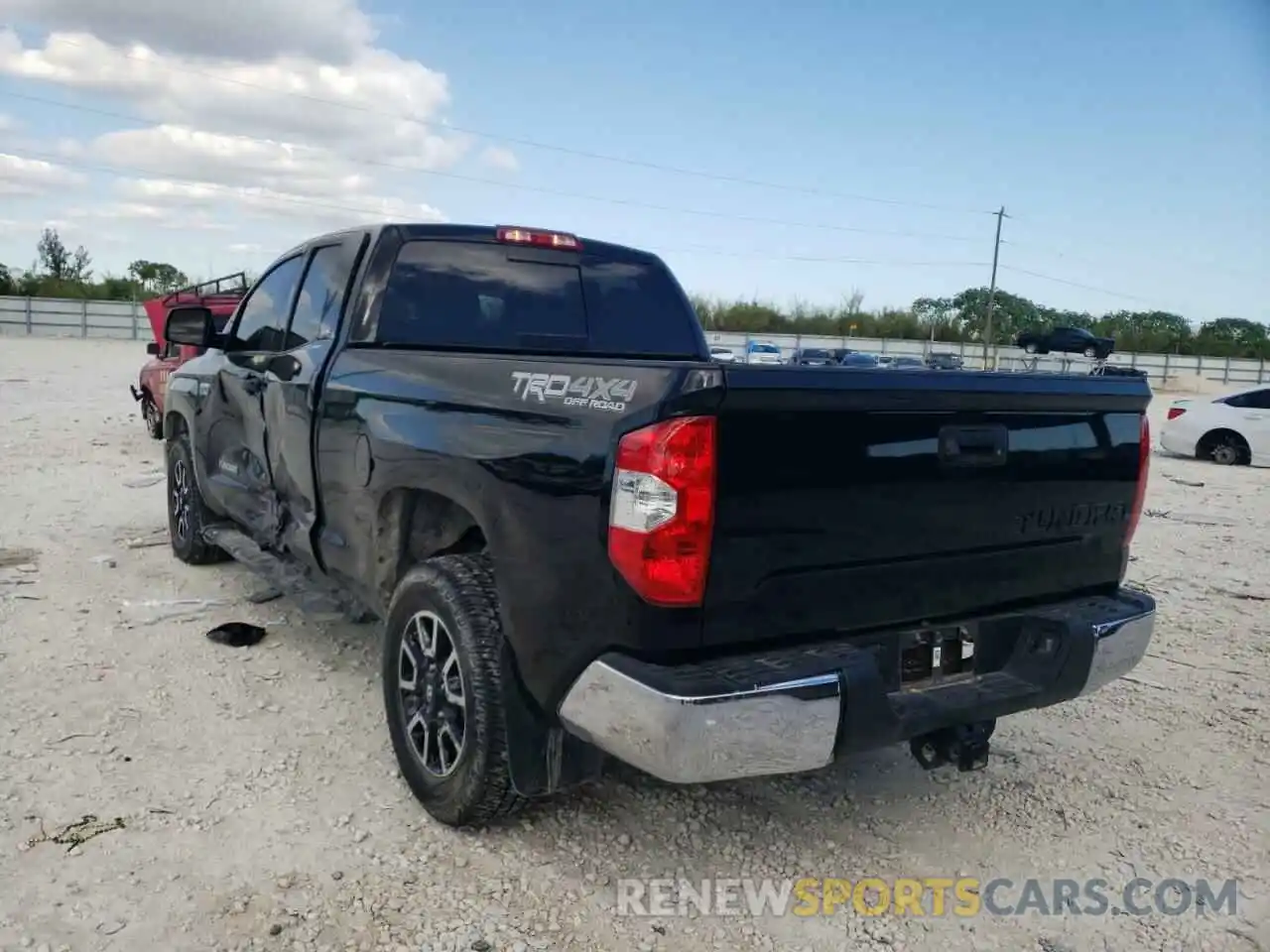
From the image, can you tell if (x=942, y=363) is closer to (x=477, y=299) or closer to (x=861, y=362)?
(x=861, y=362)

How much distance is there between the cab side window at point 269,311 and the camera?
188 inches

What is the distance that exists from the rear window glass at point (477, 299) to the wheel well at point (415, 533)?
30.0 inches

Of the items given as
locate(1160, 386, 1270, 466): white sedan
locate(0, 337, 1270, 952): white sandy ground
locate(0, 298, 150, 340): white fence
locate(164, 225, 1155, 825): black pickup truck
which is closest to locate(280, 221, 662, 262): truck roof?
locate(164, 225, 1155, 825): black pickup truck

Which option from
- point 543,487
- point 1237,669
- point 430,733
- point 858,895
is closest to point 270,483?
point 430,733

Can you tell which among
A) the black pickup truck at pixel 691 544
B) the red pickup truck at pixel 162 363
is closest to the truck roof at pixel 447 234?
the black pickup truck at pixel 691 544

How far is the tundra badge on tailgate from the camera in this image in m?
2.54

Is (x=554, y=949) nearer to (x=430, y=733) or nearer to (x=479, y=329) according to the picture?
(x=430, y=733)

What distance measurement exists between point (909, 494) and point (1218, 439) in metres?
14.3

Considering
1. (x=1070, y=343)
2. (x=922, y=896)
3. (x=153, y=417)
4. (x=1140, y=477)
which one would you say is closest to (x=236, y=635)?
(x=922, y=896)

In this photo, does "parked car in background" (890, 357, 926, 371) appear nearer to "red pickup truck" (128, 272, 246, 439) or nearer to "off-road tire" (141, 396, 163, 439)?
"red pickup truck" (128, 272, 246, 439)

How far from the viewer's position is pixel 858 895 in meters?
2.95

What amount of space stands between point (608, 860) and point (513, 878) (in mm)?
298

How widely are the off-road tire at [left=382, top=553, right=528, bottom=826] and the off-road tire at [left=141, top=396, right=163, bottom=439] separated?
30.9ft

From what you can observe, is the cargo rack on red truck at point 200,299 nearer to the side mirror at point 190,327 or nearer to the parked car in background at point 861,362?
the side mirror at point 190,327
